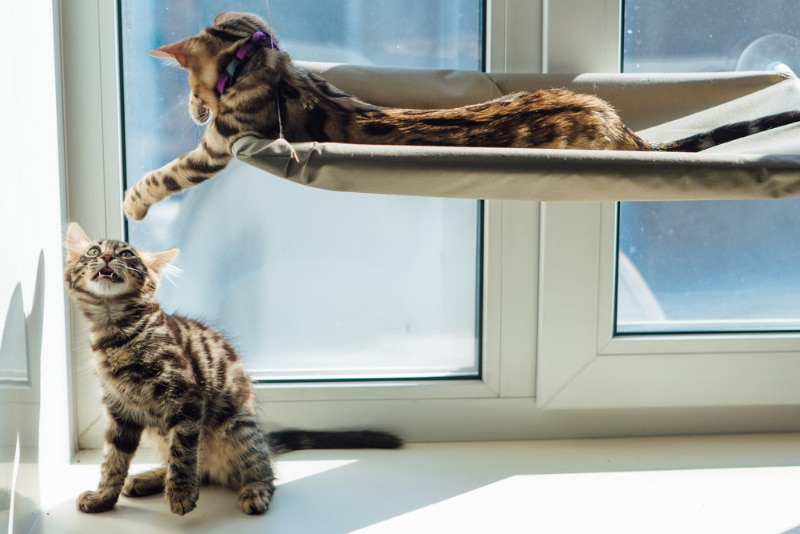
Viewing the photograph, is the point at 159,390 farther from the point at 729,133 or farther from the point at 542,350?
the point at 729,133

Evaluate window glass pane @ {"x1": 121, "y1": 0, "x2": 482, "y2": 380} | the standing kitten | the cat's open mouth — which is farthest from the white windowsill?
the standing kitten

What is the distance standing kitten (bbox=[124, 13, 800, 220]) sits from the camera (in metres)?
1.01

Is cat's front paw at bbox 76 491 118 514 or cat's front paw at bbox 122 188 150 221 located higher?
cat's front paw at bbox 122 188 150 221

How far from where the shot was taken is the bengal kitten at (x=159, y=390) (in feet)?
3.69

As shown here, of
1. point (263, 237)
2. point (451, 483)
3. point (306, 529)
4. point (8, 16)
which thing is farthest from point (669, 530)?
point (8, 16)

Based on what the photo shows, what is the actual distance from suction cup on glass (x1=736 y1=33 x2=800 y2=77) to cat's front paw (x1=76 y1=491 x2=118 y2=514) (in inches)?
49.9

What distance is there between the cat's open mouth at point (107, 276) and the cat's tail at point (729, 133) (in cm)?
76

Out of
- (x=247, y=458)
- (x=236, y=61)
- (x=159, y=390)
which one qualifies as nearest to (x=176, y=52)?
(x=236, y=61)

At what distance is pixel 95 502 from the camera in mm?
1152

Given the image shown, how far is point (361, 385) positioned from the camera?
1457 mm

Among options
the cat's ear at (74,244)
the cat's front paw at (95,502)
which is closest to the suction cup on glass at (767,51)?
the cat's ear at (74,244)

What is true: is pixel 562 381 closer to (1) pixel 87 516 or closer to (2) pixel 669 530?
(2) pixel 669 530

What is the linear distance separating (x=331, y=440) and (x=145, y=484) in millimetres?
330

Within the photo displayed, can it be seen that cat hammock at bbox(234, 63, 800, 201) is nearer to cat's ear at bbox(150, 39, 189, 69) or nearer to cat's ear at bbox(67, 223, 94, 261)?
cat's ear at bbox(150, 39, 189, 69)
